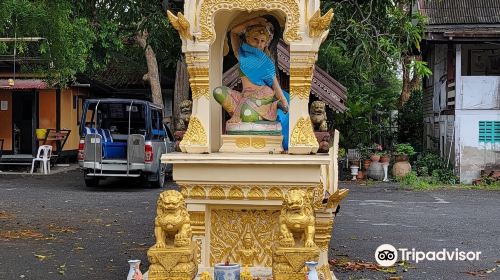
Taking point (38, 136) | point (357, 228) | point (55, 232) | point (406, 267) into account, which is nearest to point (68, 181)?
point (38, 136)

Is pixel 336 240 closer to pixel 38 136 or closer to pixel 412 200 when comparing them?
pixel 412 200

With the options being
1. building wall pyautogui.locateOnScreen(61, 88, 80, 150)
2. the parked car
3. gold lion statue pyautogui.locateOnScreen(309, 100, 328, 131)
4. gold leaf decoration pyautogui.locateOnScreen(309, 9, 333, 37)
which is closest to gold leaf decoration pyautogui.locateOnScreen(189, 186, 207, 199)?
gold lion statue pyautogui.locateOnScreen(309, 100, 328, 131)

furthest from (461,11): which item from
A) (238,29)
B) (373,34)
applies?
(238,29)

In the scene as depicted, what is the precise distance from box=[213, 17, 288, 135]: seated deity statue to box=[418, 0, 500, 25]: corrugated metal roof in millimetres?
15165

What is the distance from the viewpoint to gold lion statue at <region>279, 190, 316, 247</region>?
237 inches

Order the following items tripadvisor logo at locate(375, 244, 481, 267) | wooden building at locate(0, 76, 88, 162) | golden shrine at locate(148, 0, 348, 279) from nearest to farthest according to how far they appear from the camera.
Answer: golden shrine at locate(148, 0, 348, 279), tripadvisor logo at locate(375, 244, 481, 267), wooden building at locate(0, 76, 88, 162)

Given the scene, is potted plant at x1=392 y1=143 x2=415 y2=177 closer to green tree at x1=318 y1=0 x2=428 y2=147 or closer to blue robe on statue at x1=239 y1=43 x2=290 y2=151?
green tree at x1=318 y1=0 x2=428 y2=147

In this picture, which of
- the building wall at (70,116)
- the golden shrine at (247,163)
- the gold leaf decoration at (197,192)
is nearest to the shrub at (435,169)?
the building wall at (70,116)

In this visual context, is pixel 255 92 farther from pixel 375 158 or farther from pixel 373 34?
pixel 375 158

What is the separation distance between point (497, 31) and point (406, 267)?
1369 cm

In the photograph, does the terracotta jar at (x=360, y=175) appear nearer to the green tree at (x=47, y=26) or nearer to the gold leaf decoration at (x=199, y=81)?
the green tree at (x=47, y=26)

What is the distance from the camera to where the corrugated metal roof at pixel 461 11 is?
2191 centimetres

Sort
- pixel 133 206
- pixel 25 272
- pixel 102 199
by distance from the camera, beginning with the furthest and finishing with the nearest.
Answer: pixel 102 199
pixel 133 206
pixel 25 272

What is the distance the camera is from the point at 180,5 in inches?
439
